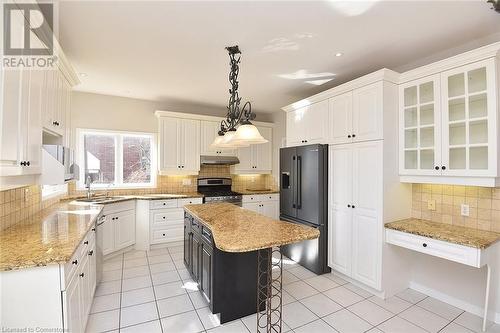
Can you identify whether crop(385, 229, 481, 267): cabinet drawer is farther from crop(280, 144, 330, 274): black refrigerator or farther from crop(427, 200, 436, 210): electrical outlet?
crop(280, 144, 330, 274): black refrigerator

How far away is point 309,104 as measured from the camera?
141 inches

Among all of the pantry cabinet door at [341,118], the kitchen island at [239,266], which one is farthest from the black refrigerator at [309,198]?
the kitchen island at [239,266]

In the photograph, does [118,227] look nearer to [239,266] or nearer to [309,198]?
[239,266]

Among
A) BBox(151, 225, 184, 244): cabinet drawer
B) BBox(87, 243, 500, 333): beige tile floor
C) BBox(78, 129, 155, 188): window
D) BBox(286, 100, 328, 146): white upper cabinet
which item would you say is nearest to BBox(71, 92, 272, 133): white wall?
BBox(78, 129, 155, 188): window

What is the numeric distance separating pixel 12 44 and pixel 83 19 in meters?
0.70

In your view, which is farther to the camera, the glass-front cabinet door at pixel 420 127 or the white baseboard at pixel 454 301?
the glass-front cabinet door at pixel 420 127

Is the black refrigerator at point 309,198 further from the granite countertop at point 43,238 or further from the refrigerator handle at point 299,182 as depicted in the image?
the granite countertop at point 43,238

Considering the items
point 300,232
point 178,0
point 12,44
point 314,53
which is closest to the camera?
point 12,44

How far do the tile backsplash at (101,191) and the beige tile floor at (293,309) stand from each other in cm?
116

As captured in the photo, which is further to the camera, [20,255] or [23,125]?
[23,125]

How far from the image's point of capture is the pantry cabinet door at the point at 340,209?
118 inches

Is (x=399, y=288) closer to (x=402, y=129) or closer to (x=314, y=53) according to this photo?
(x=402, y=129)

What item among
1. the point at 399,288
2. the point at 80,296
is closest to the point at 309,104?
the point at 399,288

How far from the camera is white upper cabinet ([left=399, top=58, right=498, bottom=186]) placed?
211 centimetres
